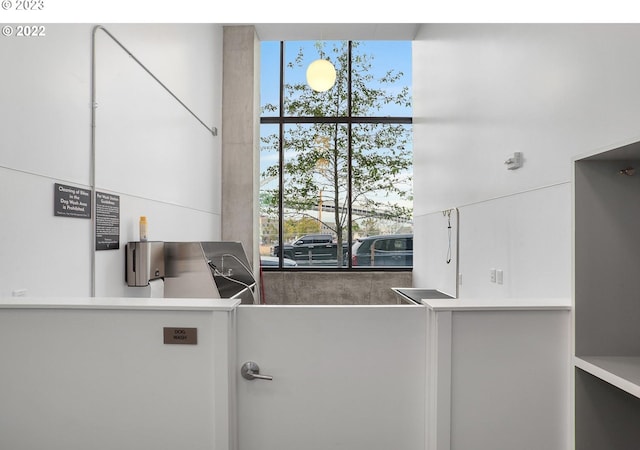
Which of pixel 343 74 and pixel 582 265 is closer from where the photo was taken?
pixel 582 265

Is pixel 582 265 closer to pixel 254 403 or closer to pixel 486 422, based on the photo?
pixel 486 422

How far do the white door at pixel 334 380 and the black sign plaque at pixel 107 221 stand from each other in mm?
1351

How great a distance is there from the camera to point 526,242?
96.3 inches

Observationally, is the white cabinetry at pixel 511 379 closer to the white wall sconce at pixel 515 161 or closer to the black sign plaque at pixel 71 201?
the white wall sconce at pixel 515 161

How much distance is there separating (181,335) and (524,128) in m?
2.16

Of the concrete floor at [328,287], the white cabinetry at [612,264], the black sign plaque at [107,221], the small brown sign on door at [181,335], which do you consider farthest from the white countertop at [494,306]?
the concrete floor at [328,287]

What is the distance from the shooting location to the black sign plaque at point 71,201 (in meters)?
1.99

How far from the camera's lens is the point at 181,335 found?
4.50 feet

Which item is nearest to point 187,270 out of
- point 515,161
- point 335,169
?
point 515,161

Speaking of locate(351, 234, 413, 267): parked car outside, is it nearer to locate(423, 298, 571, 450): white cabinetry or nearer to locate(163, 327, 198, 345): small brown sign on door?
locate(423, 298, 571, 450): white cabinetry

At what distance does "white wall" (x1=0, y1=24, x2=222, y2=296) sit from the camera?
1.76m

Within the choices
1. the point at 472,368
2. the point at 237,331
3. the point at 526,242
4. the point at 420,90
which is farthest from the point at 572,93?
the point at 420,90

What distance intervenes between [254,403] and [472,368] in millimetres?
727

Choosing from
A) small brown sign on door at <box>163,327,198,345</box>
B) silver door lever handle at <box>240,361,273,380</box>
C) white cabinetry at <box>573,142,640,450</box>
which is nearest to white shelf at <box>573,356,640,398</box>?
white cabinetry at <box>573,142,640,450</box>
